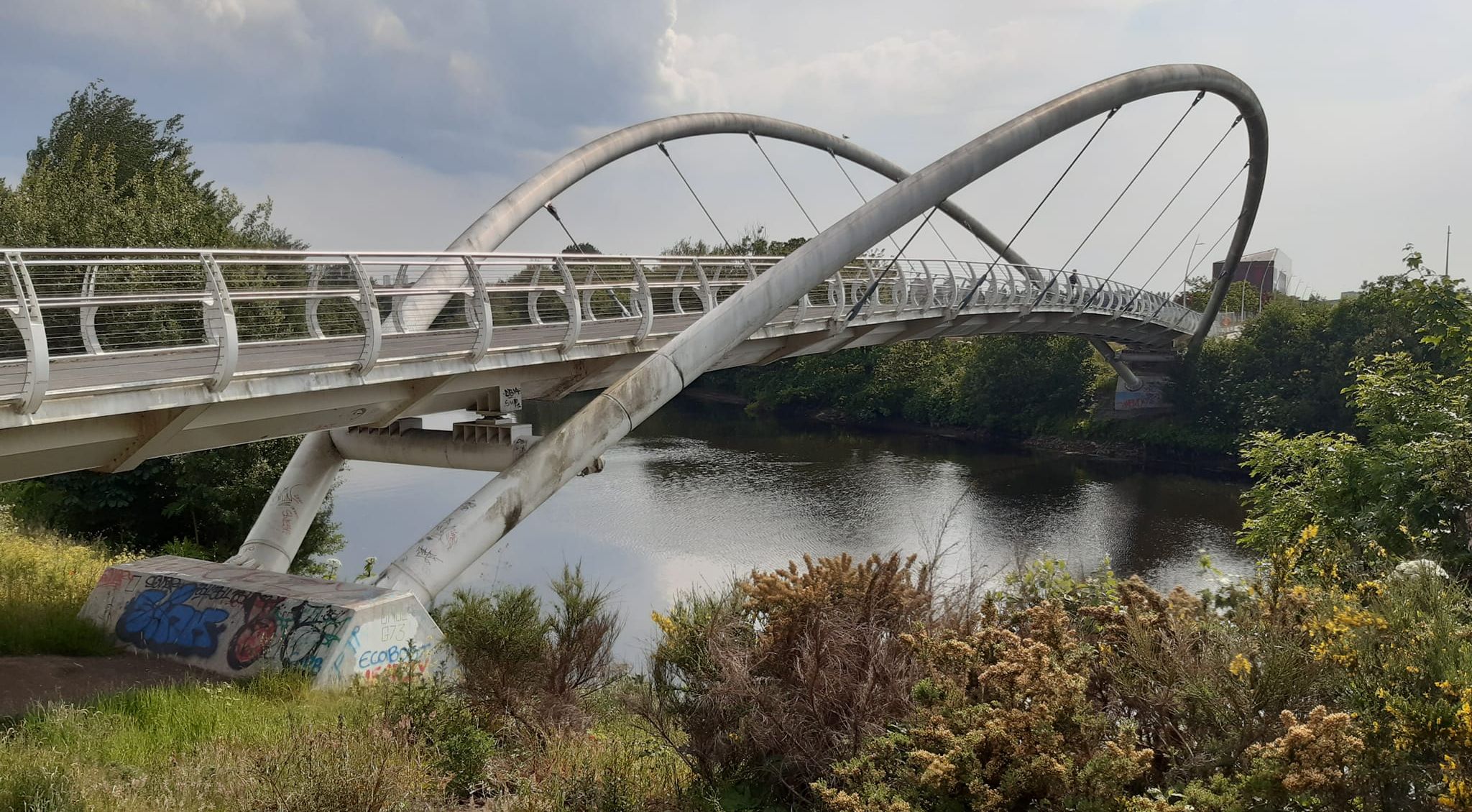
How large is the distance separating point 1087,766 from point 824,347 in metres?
14.3

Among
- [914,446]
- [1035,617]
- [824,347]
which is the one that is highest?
[824,347]

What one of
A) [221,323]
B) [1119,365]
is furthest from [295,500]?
[1119,365]

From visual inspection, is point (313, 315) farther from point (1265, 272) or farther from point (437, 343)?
point (1265, 272)

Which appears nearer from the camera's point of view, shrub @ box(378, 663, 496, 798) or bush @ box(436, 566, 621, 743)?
shrub @ box(378, 663, 496, 798)

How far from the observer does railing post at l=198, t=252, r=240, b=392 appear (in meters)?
7.52

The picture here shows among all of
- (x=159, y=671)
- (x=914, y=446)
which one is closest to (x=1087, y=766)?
(x=159, y=671)

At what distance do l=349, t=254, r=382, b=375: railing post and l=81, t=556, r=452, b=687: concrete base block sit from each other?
6.45 ft

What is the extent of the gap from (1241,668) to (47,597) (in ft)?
34.5

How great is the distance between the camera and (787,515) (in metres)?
26.3

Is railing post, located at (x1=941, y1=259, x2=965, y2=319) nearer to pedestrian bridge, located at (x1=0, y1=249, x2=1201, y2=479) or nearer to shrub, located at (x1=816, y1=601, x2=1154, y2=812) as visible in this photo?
pedestrian bridge, located at (x1=0, y1=249, x2=1201, y2=479)

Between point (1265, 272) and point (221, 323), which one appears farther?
point (1265, 272)

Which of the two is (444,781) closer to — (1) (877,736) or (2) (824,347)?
(1) (877,736)

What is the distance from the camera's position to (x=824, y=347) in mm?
18734

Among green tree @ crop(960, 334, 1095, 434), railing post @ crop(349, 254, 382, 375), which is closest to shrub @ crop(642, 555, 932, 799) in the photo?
railing post @ crop(349, 254, 382, 375)
